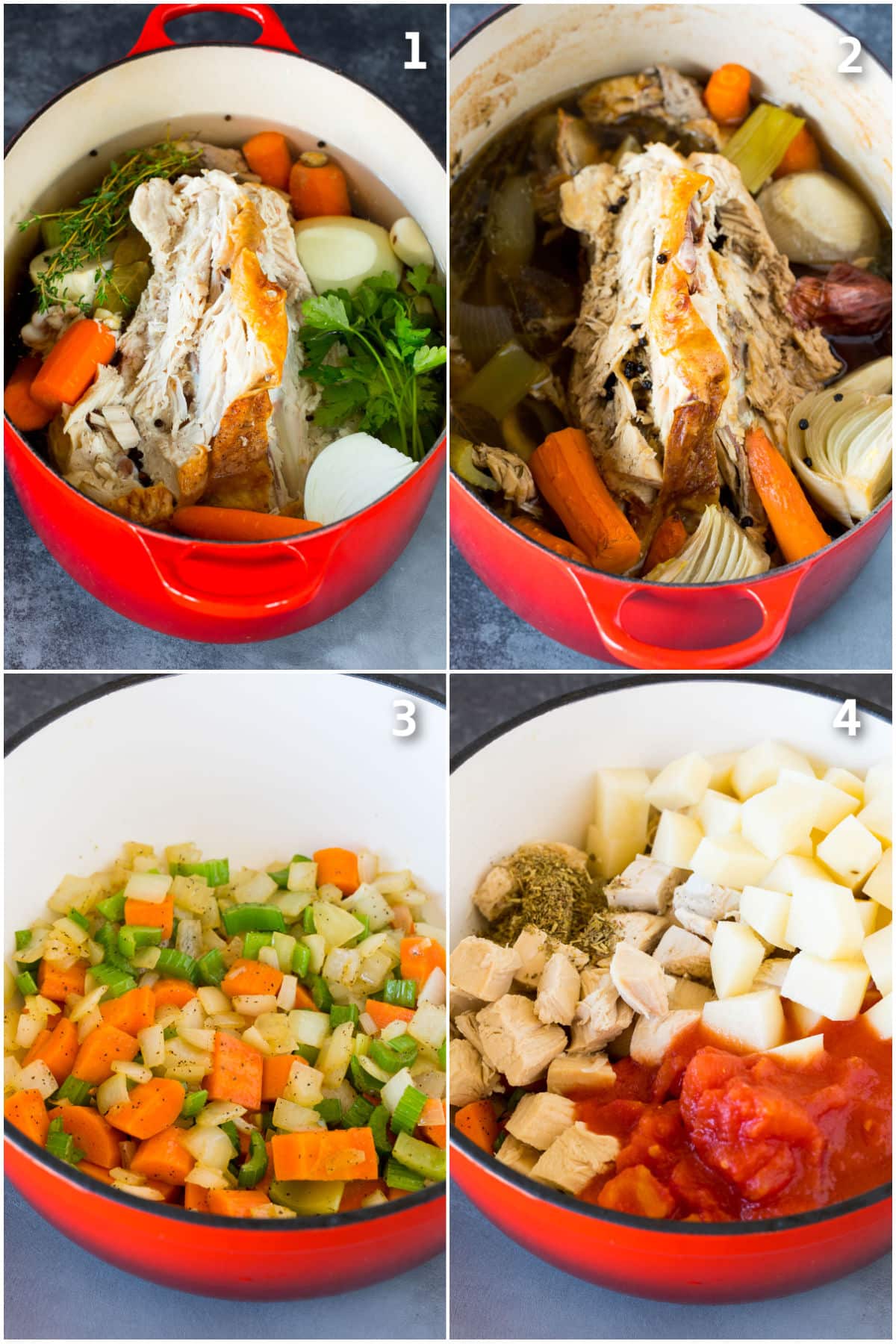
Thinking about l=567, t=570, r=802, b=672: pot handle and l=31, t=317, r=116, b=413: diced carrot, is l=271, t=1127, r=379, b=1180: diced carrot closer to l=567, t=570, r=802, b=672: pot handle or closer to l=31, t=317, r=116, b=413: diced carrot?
l=567, t=570, r=802, b=672: pot handle

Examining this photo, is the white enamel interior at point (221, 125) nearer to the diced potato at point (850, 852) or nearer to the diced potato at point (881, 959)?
the diced potato at point (850, 852)

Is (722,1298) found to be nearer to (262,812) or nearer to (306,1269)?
(306,1269)

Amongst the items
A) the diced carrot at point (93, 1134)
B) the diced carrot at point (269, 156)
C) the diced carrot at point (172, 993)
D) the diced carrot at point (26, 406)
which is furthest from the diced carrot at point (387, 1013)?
the diced carrot at point (269, 156)

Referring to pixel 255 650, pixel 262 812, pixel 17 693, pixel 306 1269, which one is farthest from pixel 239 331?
pixel 306 1269

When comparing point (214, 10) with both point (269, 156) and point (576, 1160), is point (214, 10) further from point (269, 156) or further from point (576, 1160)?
point (576, 1160)

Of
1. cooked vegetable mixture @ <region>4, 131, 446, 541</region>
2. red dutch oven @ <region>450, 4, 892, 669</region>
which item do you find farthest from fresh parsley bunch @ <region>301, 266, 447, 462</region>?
red dutch oven @ <region>450, 4, 892, 669</region>

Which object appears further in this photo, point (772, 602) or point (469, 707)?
point (469, 707)

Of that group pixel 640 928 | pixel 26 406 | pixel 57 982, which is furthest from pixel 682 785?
pixel 26 406
